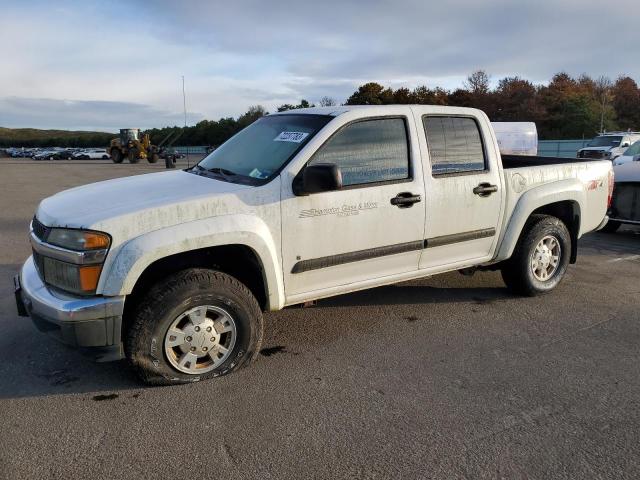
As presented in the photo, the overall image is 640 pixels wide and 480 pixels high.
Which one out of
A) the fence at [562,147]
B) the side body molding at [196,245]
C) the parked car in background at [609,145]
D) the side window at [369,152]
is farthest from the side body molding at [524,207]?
the fence at [562,147]

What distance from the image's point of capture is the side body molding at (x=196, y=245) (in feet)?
10.6

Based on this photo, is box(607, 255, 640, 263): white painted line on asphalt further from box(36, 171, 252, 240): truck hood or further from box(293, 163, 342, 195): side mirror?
box(36, 171, 252, 240): truck hood

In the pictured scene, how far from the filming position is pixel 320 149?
12.8 feet

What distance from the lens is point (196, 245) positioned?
3.41 meters

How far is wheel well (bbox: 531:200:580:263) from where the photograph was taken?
18.1ft

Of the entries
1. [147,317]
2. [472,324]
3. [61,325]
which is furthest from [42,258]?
[472,324]

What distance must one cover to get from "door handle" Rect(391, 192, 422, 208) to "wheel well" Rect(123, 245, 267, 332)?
1178 mm

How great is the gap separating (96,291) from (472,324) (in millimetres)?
3043

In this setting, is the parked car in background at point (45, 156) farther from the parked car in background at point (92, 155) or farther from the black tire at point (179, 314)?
the black tire at point (179, 314)

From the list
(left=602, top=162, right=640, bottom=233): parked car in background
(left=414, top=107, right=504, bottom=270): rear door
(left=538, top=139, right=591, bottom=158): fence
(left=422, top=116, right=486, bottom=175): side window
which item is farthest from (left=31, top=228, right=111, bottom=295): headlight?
(left=538, top=139, right=591, bottom=158): fence

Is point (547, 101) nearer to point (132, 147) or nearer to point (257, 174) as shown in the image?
point (132, 147)

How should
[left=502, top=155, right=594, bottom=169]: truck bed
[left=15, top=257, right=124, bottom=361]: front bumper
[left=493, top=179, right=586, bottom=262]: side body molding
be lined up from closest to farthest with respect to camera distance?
[left=15, top=257, right=124, bottom=361]: front bumper
[left=493, top=179, right=586, bottom=262]: side body molding
[left=502, top=155, right=594, bottom=169]: truck bed

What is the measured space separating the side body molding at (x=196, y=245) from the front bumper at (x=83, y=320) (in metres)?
0.10

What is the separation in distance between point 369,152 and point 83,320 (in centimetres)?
229
